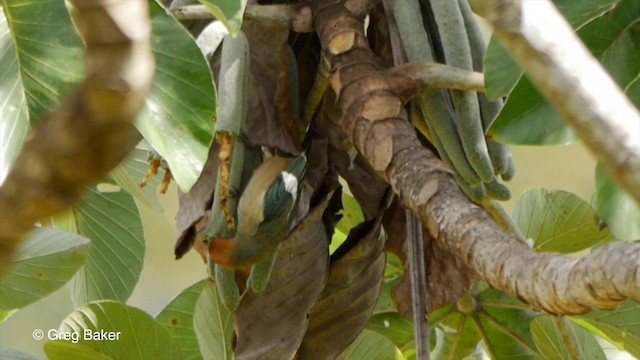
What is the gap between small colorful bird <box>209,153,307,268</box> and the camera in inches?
28.9

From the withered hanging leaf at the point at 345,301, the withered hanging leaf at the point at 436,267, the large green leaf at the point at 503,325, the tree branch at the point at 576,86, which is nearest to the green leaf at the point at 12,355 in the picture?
the withered hanging leaf at the point at 345,301

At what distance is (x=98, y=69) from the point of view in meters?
0.24

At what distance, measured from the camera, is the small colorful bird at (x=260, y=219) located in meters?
0.73

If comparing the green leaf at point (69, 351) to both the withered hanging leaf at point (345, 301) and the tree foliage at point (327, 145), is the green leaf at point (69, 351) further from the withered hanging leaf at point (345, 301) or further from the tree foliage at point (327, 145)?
the withered hanging leaf at point (345, 301)

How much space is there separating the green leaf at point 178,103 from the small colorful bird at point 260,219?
0.19ft

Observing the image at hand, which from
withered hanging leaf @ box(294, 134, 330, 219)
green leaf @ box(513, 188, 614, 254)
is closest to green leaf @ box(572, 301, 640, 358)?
green leaf @ box(513, 188, 614, 254)

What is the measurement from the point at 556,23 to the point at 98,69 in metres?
0.17

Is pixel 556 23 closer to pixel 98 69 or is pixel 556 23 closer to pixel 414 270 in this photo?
pixel 98 69

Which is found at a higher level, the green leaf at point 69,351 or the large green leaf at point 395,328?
the green leaf at point 69,351

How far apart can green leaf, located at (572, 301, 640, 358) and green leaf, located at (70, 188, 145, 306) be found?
21.0 inches

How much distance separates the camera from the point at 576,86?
1.07ft

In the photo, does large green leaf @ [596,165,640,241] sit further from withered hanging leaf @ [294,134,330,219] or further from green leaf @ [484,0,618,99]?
withered hanging leaf @ [294,134,330,219]

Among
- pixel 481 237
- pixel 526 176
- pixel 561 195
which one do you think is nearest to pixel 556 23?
pixel 481 237

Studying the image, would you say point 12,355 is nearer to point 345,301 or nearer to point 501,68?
point 345,301
